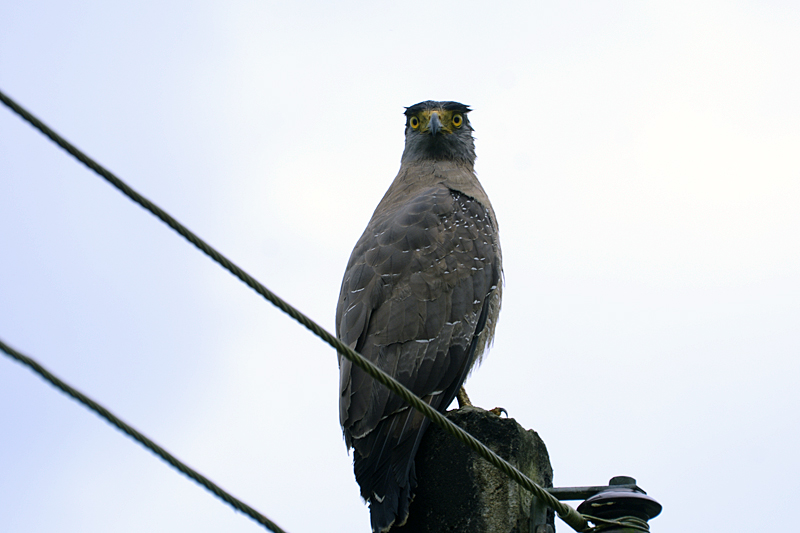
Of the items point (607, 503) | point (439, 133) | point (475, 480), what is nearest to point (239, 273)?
point (475, 480)

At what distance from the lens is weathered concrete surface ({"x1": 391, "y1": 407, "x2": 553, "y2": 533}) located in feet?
12.0

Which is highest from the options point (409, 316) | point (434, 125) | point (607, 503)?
point (434, 125)

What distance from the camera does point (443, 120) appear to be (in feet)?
24.4

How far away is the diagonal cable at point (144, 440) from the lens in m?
1.96

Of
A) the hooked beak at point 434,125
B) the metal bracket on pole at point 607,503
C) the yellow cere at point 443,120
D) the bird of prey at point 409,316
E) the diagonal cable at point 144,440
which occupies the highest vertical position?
the yellow cere at point 443,120

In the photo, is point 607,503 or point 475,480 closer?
point 607,503

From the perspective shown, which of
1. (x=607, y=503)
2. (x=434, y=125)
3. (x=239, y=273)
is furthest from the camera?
(x=434, y=125)

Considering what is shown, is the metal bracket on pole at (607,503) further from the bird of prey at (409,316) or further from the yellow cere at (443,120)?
the yellow cere at (443,120)

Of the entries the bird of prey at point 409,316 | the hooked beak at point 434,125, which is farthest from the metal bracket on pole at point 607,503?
the hooked beak at point 434,125

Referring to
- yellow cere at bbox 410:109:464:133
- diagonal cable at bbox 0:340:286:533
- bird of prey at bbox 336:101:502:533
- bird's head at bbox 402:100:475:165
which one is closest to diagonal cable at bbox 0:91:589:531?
diagonal cable at bbox 0:340:286:533

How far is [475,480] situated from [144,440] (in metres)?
1.90

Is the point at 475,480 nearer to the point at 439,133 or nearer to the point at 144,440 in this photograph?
the point at 144,440

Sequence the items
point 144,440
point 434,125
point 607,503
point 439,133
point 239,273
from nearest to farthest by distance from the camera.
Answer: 1. point 144,440
2. point 239,273
3. point 607,503
4. point 434,125
5. point 439,133

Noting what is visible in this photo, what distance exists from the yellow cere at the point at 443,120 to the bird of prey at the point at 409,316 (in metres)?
0.88
